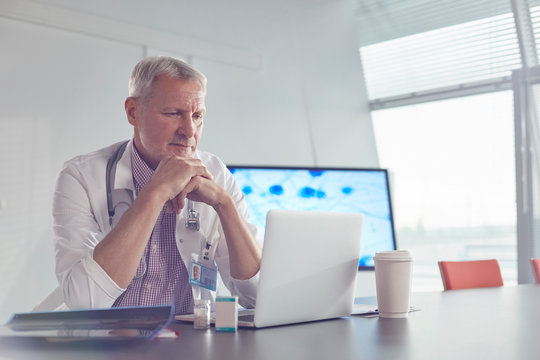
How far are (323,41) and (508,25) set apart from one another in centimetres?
171

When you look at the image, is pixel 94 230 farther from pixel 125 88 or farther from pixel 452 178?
pixel 452 178

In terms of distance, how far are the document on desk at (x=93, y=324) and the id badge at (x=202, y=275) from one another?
17.8 inches

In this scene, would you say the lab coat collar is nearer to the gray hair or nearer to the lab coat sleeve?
the lab coat sleeve

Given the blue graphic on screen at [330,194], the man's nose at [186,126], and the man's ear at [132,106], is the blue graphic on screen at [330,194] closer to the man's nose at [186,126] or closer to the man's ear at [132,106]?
the man's ear at [132,106]

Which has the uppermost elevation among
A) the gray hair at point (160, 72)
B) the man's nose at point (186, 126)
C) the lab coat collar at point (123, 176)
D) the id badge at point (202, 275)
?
the gray hair at point (160, 72)

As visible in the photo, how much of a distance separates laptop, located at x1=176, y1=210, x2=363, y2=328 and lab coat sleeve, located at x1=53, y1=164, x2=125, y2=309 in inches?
10.4

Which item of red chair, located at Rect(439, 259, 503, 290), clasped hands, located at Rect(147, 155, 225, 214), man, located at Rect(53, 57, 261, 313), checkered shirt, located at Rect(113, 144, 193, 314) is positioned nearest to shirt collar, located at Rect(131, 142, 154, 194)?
man, located at Rect(53, 57, 261, 313)

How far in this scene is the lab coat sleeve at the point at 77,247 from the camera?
5.33 feet

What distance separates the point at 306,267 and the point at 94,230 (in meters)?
0.81

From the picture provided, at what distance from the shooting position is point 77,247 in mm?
1775

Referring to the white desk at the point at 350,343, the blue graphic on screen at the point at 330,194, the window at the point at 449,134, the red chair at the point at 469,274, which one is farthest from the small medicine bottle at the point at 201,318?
the window at the point at 449,134

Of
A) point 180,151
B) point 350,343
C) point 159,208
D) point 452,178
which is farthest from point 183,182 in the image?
point 452,178

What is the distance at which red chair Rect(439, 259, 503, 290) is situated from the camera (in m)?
3.12

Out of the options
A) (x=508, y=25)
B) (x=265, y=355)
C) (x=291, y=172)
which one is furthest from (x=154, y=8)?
(x=265, y=355)
